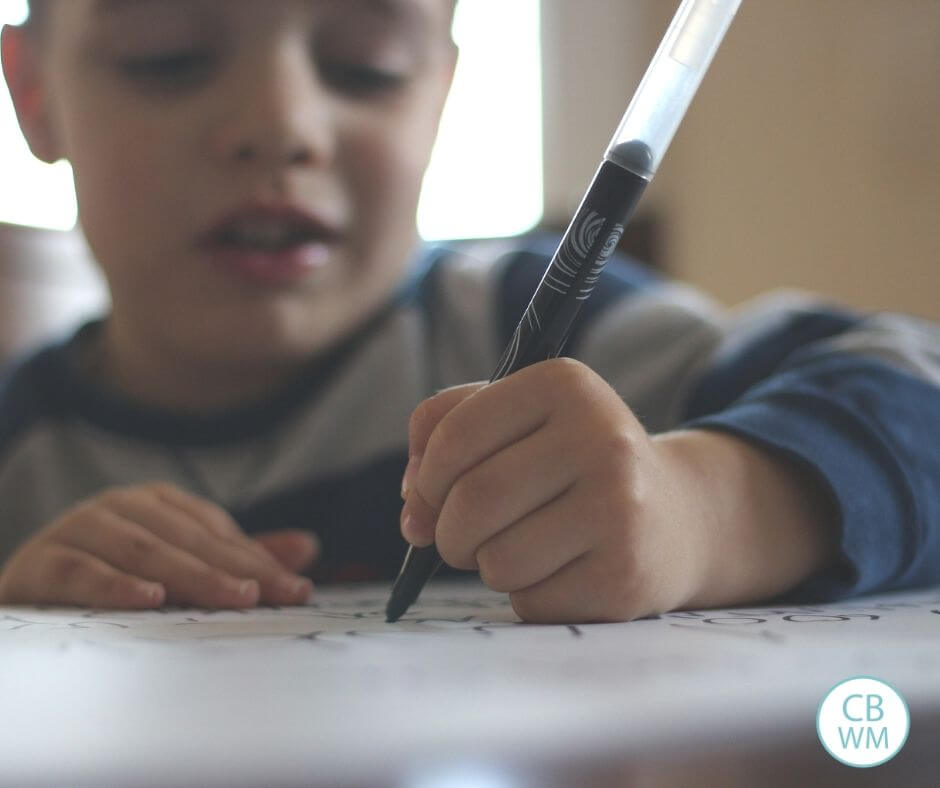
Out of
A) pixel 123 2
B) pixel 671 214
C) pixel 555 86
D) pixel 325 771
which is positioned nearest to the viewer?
pixel 325 771

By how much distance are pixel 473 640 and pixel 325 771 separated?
0.09 meters

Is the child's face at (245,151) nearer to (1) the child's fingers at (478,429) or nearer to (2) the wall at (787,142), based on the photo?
(1) the child's fingers at (478,429)

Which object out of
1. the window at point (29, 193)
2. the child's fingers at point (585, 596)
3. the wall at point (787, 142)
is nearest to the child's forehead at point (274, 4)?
the child's fingers at point (585, 596)

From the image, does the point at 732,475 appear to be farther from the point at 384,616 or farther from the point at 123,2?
the point at 123,2

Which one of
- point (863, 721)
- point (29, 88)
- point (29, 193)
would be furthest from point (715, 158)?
point (863, 721)

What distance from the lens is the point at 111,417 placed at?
0.56 meters

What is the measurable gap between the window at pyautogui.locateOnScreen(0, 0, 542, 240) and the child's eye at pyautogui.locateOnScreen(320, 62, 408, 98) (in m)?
1.00

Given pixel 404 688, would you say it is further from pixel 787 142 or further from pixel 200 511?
pixel 787 142

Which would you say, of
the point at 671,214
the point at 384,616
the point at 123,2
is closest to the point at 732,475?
the point at 384,616

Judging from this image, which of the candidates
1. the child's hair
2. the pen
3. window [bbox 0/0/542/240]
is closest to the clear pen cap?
the pen

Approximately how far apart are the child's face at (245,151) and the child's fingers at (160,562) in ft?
0.54

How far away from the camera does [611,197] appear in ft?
0.79

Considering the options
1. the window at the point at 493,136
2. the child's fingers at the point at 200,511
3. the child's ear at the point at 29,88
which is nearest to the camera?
the child's fingers at the point at 200,511

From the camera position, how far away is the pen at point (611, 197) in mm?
240
